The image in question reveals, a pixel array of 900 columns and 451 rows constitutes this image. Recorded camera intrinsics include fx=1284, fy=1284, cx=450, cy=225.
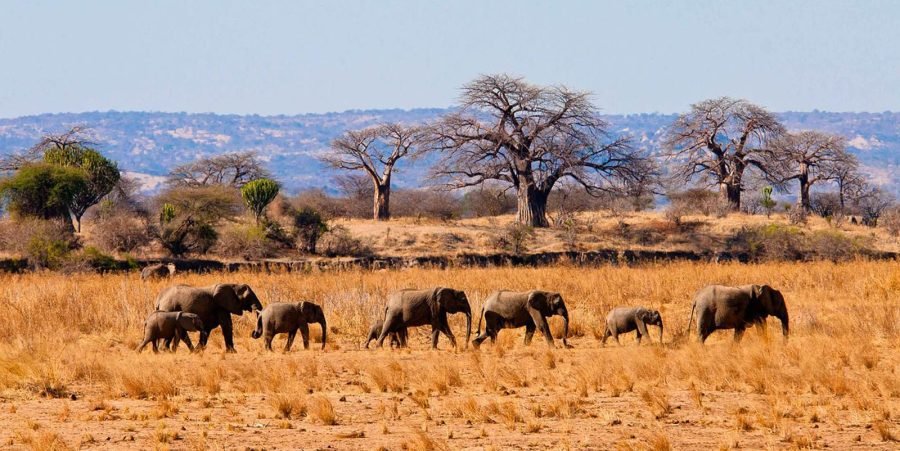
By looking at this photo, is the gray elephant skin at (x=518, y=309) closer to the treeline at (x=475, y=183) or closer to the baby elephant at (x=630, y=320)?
the baby elephant at (x=630, y=320)

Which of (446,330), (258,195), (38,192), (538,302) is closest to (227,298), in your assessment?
(446,330)

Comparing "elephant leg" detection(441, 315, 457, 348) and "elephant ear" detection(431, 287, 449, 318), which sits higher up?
"elephant ear" detection(431, 287, 449, 318)

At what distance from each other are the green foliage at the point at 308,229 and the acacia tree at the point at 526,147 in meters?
6.99

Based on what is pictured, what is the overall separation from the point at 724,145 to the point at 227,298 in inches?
1876

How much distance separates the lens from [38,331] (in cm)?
2017

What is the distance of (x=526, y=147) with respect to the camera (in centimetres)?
5356

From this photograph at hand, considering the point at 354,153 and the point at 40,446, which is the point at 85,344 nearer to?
the point at 40,446

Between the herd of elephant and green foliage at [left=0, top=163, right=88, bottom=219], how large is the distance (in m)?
31.3

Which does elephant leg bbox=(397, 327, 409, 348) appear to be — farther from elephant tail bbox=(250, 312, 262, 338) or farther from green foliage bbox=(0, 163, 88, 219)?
green foliage bbox=(0, 163, 88, 219)

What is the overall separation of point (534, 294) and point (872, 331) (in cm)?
477

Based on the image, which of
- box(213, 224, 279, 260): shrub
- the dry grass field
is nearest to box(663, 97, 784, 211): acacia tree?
box(213, 224, 279, 260): shrub

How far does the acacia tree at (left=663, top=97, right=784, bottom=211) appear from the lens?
58.9m

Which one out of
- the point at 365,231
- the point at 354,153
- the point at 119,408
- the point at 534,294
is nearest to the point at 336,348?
the point at 534,294

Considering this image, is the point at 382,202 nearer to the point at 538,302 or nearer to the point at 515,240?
the point at 515,240
